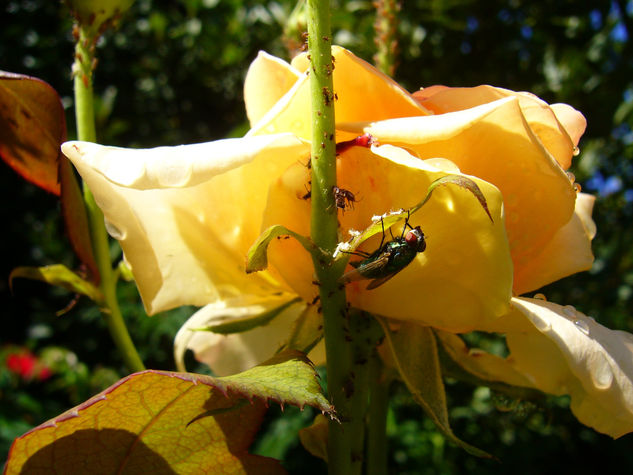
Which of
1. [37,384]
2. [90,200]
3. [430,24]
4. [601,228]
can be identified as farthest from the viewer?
[37,384]

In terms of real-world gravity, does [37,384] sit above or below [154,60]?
below

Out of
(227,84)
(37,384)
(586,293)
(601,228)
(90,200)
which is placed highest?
(90,200)

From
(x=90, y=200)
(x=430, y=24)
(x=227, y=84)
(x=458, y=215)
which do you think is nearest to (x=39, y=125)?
(x=90, y=200)

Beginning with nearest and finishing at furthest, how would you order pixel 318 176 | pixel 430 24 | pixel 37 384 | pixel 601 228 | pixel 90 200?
1. pixel 318 176
2. pixel 90 200
3. pixel 601 228
4. pixel 430 24
5. pixel 37 384

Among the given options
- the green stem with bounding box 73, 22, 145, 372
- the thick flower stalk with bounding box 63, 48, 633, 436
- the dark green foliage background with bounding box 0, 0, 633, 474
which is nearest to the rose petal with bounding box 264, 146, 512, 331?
the thick flower stalk with bounding box 63, 48, 633, 436

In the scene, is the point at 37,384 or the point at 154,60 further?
the point at 154,60

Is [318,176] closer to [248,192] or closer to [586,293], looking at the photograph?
[248,192]

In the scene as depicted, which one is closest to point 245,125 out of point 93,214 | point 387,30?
point 387,30
